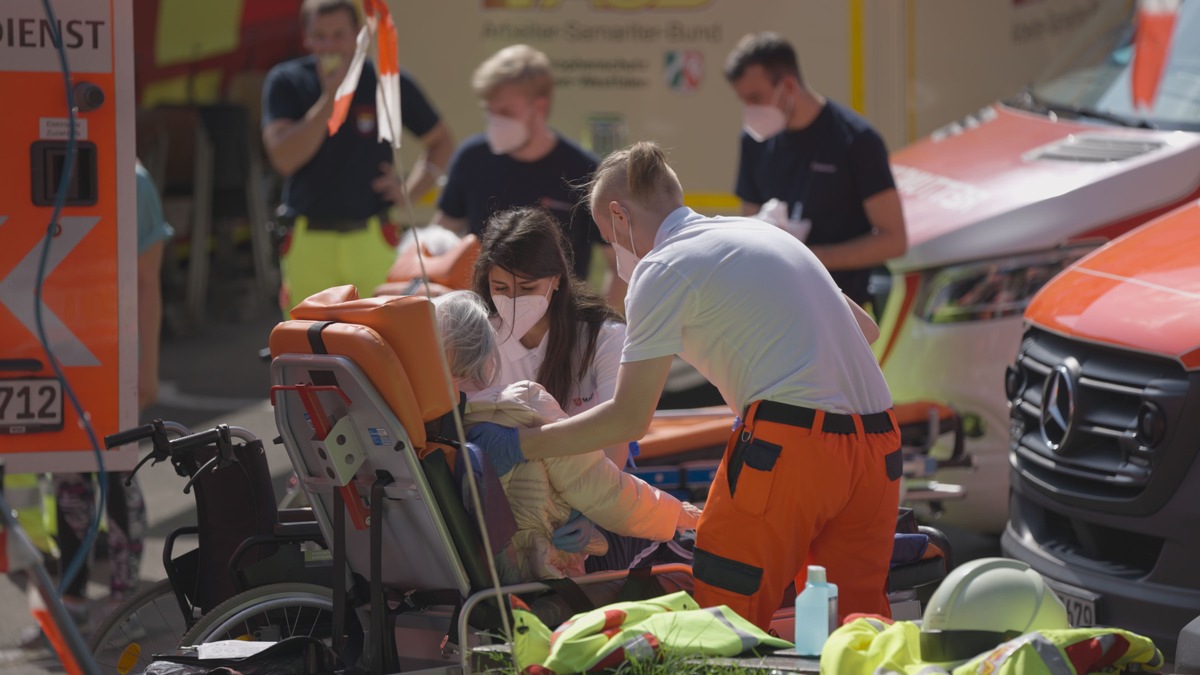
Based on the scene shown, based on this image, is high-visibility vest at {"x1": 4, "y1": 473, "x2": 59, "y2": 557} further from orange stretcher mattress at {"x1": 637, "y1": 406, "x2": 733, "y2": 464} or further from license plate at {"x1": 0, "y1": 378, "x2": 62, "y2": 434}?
orange stretcher mattress at {"x1": 637, "y1": 406, "x2": 733, "y2": 464}

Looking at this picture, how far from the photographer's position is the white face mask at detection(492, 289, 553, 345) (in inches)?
181

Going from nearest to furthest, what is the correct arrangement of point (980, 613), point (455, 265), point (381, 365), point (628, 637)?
point (980, 613) < point (628, 637) < point (381, 365) < point (455, 265)

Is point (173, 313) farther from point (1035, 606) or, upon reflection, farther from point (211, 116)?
point (1035, 606)

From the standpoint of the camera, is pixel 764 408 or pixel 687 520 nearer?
pixel 764 408

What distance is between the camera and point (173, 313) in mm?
11859

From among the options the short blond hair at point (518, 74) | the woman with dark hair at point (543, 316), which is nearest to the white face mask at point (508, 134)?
the short blond hair at point (518, 74)

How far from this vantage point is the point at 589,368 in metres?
4.63

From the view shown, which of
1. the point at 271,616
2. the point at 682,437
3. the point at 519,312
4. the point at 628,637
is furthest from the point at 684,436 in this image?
the point at 628,637

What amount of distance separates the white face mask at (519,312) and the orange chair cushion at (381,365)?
830 millimetres

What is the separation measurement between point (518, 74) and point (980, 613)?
377 cm

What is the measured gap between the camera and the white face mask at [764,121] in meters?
6.41

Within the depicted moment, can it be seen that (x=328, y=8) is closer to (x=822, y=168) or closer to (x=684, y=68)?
(x=822, y=168)

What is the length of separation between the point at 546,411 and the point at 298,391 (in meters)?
0.62

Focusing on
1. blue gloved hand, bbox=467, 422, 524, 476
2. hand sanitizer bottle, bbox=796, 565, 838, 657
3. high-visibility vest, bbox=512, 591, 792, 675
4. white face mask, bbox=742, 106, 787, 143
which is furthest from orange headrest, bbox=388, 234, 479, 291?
hand sanitizer bottle, bbox=796, 565, 838, 657
